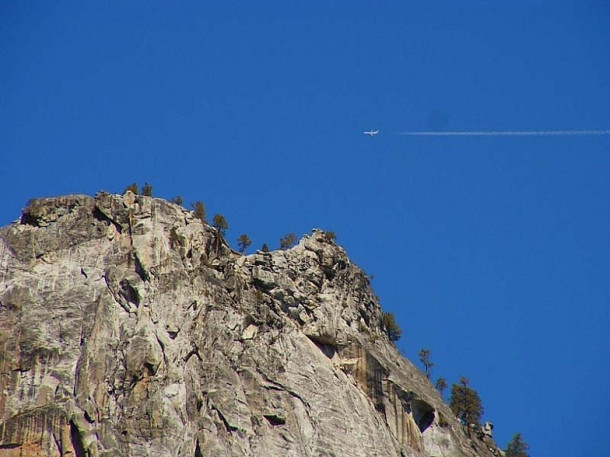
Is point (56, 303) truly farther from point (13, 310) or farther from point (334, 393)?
point (334, 393)

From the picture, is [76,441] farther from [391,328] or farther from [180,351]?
[391,328]

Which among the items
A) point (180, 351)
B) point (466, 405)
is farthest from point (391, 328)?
point (180, 351)

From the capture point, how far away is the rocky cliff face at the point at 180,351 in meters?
127

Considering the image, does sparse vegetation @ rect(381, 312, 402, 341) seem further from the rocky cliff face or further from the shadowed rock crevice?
the shadowed rock crevice

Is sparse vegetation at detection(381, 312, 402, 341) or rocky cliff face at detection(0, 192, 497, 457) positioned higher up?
sparse vegetation at detection(381, 312, 402, 341)

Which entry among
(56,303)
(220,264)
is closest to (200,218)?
(220,264)

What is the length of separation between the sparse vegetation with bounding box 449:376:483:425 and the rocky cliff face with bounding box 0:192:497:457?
11.7 meters

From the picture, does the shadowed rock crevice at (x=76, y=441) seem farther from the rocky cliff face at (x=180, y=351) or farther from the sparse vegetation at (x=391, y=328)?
the sparse vegetation at (x=391, y=328)

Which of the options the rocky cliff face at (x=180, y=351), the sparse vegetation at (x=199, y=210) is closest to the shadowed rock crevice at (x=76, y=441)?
the rocky cliff face at (x=180, y=351)

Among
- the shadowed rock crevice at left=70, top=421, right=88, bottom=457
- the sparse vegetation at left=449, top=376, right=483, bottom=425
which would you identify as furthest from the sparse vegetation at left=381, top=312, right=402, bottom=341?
the shadowed rock crevice at left=70, top=421, right=88, bottom=457

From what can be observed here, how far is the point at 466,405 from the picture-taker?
165m

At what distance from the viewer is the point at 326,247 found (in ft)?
505

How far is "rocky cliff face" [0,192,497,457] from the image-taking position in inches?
5015

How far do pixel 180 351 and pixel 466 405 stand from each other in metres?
39.4
